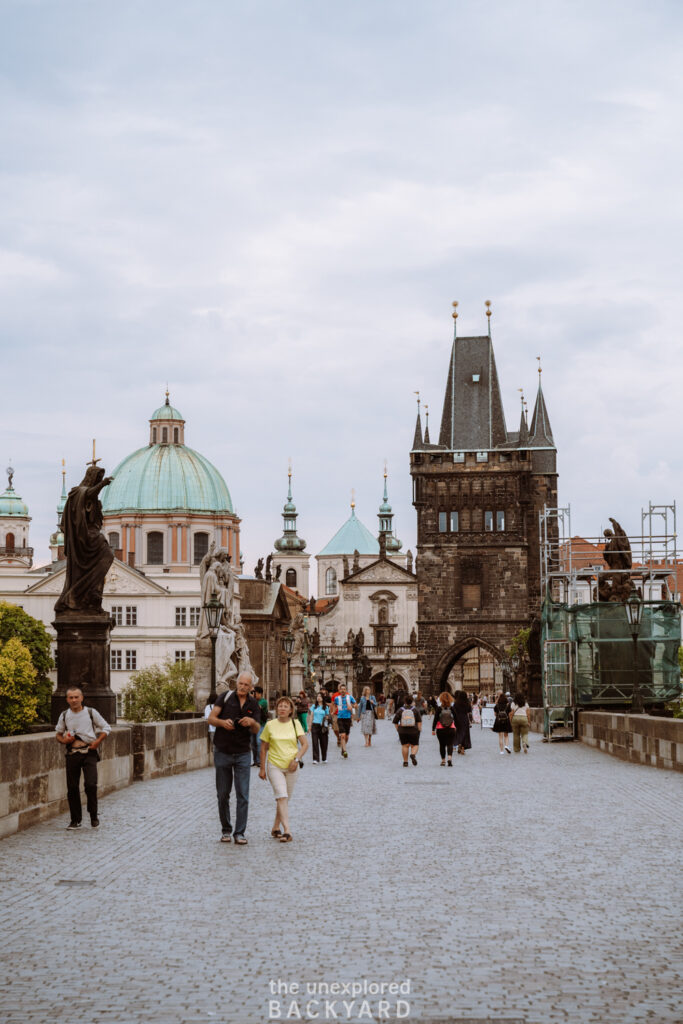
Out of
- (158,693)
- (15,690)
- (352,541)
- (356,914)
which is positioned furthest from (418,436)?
(356,914)

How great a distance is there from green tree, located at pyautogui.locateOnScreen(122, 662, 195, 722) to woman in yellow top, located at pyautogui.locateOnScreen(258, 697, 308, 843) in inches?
2460

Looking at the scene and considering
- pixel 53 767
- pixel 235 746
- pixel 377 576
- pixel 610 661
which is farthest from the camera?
pixel 377 576

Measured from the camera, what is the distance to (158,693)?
77.5 meters

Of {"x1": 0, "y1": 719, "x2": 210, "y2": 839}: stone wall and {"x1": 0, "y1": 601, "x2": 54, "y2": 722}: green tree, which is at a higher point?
{"x1": 0, "y1": 601, "x2": 54, "y2": 722}: green tree

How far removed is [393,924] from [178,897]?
5.44ft

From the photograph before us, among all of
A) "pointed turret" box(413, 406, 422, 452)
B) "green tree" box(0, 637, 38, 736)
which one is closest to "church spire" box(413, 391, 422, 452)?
"pointed turret" box(413, 406, 422, 452)

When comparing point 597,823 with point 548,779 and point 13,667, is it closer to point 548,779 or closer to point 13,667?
point 548,779

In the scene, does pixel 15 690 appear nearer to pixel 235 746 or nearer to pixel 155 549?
pixel 155 549

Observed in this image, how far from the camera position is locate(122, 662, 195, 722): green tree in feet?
250

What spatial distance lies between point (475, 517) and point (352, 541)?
6950cm

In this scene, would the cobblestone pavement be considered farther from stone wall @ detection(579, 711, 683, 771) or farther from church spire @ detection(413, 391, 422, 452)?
church spire @ detection(413, 391, 422, 452)

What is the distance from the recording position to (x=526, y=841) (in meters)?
12.3

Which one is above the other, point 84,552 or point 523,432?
point 523,432

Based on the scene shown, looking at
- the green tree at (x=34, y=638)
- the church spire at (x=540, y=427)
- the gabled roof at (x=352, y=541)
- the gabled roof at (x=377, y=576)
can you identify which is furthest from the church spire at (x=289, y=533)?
the green tree at (x=34, y=638)
